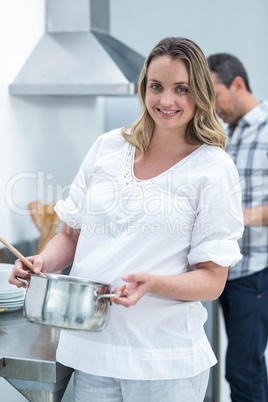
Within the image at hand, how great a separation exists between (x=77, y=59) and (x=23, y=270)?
110 cm

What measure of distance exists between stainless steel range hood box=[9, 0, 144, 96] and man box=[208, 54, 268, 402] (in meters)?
0.38

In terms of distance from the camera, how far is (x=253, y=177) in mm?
2156

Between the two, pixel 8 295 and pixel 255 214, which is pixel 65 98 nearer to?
pixel 255 214

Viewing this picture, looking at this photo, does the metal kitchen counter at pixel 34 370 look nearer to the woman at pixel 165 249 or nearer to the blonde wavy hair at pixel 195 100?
the woman at pixel 165 249

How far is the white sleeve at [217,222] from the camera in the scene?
1.18 meters

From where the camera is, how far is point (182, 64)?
1.23m

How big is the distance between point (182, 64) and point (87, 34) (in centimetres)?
110

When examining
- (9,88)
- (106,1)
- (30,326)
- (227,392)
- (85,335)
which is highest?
(106,1)

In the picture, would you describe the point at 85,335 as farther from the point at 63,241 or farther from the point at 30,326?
the point at 30,326

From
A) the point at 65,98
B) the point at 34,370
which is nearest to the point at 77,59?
the point at 65,98

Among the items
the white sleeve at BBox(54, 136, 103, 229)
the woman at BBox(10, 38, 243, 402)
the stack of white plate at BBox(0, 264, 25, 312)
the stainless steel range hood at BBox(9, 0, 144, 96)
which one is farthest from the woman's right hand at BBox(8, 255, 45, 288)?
the stainless steel range hood at BBox(9, 0, 144, 96)

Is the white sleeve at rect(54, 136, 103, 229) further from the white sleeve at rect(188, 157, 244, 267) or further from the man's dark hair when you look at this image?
the man's dark hair

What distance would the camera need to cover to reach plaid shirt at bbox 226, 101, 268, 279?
215 cm

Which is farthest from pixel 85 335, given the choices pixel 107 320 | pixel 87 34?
pixel 87 34
